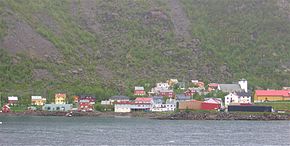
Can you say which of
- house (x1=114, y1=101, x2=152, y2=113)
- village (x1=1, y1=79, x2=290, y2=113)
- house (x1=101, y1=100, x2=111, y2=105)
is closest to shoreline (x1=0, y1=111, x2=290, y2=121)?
house (x1=114, y1=101, x2=152, y2=113)

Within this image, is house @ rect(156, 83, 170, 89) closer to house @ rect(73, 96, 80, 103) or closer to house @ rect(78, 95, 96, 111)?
house @ rect(78, 95, 96, 111)

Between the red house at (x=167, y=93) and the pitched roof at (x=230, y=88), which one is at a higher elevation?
the pitched roof at (x=230, y=88)

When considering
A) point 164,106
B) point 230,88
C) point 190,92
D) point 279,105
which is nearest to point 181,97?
point 190,92

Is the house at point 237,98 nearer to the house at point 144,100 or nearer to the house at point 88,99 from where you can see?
the house at point 144,100

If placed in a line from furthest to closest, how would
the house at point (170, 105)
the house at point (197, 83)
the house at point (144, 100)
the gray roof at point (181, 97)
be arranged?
the house at point (197, 83)
the gray roof at point (181, 97)
the house at point (144, 100)
the house at point (170, 105)

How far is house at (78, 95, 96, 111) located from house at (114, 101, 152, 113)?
11.7ft

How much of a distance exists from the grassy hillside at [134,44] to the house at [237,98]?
15473 mm

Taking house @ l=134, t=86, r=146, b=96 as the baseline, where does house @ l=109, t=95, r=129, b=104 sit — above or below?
below

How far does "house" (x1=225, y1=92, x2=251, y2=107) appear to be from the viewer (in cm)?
11415

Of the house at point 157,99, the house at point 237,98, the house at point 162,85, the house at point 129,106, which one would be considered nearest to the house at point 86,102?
the house at point 129,106

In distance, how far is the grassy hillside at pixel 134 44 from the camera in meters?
125

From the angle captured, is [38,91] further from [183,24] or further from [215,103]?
[183,24]

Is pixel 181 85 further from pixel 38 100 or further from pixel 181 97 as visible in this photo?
pixel 38 100

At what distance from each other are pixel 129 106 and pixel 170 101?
19.7 feet
